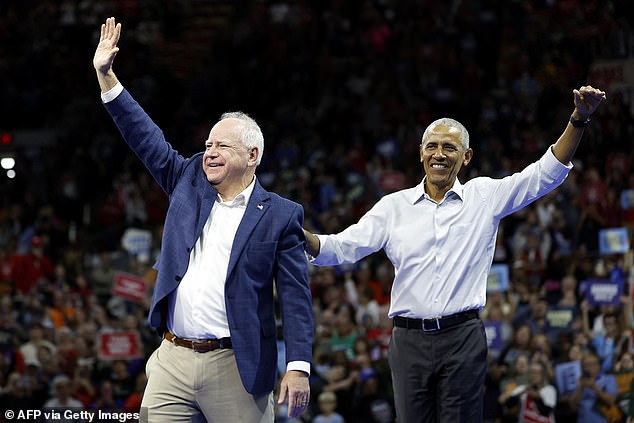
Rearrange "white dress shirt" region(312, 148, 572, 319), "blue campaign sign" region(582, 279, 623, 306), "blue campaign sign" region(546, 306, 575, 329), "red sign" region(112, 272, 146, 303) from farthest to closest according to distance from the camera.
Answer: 1. "red sign" region(112, 272, 146, 303)
2. "blue campaign sign" region(546, 306, 575, 329)
3. "blue campaign sign" region(582, 279, 623, 306)
4. "white dress shirt" region(312, 148, 572, 319)

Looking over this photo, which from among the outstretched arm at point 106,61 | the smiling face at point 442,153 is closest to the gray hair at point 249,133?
the outstretched arm at point 106,61

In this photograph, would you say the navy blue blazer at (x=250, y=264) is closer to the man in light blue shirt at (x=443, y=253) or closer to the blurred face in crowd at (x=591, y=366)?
the man in light blue shirt at (x=443, y=253)

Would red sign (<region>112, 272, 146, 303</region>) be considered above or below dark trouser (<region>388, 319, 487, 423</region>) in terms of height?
above

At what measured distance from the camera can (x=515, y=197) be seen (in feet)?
15.5

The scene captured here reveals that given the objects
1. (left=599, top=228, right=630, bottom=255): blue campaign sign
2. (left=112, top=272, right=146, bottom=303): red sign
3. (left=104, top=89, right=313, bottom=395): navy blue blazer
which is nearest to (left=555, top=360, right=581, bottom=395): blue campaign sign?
(left=599, top=228, right=630, bottom=255): blue campaign sign

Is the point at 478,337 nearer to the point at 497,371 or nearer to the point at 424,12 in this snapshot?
the point at 497,371

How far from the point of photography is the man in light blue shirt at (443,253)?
14.9 feet

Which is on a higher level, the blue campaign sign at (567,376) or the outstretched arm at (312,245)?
the outstretched arm at (312,245)

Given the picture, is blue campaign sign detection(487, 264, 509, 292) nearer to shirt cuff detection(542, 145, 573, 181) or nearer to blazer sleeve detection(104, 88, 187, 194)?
shirt cuff detection(542, 145, 573, 181)

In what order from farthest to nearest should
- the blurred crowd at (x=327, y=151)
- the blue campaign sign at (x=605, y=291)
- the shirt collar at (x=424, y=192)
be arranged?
the blurred crowd at (x=327, y=151) < the blue campaign sign at (x=605, y=291) < the shirt collar at (x=424, y=192)

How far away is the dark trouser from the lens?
4500mm

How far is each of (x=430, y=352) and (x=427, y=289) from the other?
0.26m

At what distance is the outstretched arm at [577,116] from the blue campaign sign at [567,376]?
418 centimetres

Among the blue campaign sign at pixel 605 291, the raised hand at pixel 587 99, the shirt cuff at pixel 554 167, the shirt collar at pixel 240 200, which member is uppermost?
the raised hand at pixel 587 99
